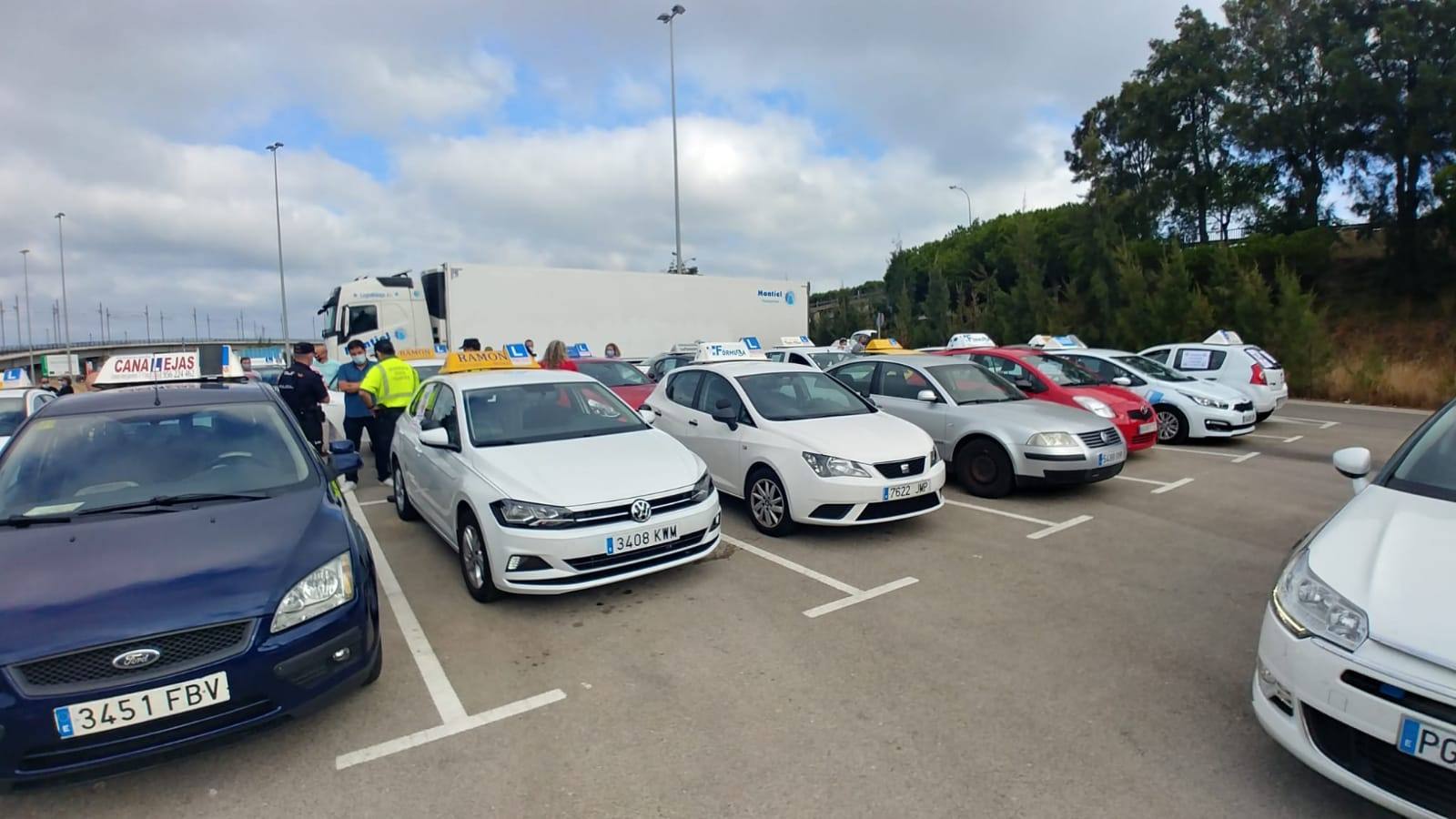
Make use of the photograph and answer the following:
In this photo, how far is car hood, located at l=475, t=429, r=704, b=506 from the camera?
4727 millimetres

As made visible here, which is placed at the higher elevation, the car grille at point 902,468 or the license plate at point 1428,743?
the car grille at point 902,468

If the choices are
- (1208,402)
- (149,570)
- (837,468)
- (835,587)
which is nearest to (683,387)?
(837,468)

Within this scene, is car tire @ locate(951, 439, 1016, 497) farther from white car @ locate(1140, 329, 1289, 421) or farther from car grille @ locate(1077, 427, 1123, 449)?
white car @ locate(1140, 329, 1289, 421)

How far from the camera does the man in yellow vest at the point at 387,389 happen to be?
8.32 m

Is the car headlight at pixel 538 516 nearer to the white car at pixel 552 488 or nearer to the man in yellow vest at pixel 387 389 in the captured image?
the white car at pixel 552 488

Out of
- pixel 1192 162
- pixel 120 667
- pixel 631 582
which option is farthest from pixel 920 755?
pixel 1192 162

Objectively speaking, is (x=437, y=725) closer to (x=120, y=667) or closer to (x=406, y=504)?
(x=120, y=667)

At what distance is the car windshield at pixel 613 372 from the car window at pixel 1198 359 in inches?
382

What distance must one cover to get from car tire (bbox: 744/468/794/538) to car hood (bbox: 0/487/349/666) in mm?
3544

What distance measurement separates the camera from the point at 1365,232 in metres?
33.8

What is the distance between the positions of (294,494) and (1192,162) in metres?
46.3

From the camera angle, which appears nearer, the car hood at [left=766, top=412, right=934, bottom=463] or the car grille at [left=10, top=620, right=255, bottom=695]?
the car grille at [left=10, top=620, right=255, bottom=695]

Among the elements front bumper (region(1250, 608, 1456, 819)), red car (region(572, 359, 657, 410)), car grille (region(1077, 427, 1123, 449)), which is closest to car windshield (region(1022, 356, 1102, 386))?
car grille (region(1077, 427, 1123, 449))

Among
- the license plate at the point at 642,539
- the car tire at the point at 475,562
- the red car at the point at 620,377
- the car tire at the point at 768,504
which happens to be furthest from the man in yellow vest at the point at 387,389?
the license plate at the point at 642,539
